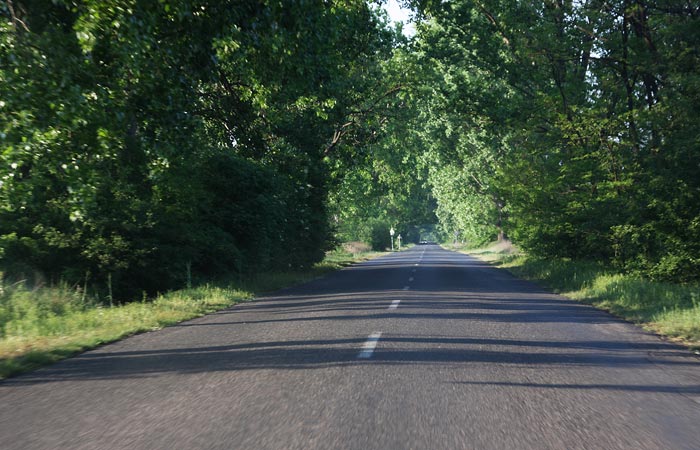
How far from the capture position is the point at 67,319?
10.7 metres

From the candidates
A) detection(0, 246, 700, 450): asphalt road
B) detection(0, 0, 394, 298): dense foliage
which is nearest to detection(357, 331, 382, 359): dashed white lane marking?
detection(0, 246, 700, 450): asphalt road

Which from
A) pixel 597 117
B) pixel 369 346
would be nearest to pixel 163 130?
pixel 369 346

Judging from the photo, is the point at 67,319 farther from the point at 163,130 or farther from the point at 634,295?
the point at 634,295

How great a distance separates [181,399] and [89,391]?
1.06m

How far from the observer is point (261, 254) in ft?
69.7

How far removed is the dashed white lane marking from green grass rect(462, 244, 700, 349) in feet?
Result: 14.6

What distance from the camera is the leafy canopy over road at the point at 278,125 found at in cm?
966

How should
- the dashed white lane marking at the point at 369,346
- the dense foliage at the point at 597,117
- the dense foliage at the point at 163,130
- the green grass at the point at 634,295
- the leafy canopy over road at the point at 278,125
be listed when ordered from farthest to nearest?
the dense foliage at the point at 597,117, the green grass at the point at 634,295, the leafy canopy over road at the point at 278,125, the dense foliage at the point at 163,130, the dashed white lane marking at the point at 369,346

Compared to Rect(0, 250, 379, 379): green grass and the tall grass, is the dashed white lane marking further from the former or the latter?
the tall grass

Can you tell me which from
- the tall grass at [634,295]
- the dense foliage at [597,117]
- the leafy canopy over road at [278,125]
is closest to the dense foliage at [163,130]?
the leafy canopy over road at [278,125]

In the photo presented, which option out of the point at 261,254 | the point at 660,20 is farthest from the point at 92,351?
the point at 660,20

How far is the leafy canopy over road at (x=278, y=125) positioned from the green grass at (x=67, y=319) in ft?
6.05

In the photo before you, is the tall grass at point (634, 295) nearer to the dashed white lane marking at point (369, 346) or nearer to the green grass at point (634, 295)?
the green grass at point (634, 295)

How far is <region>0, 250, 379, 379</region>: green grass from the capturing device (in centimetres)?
789
